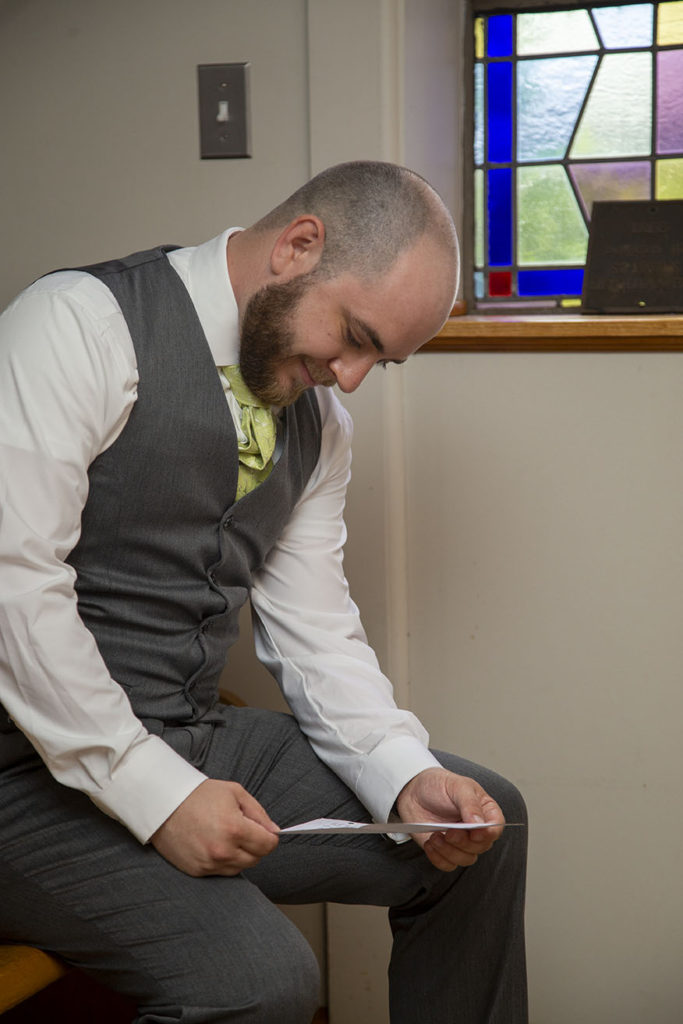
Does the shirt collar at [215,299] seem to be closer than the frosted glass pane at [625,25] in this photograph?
Yes

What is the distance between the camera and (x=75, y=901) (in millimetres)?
1118

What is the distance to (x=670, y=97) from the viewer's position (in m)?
1.85

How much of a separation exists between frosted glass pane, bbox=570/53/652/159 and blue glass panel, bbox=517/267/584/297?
205mm

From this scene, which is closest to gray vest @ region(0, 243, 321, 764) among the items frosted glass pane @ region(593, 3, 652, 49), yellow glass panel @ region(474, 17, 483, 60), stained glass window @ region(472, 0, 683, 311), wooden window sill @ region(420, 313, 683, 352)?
wooden window sill @ region(420, 313, 683, 352)

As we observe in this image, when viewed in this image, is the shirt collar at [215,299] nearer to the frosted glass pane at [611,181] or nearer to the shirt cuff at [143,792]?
the shirt cuff at [143,792]

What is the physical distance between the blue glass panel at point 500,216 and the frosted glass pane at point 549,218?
0.02 meters

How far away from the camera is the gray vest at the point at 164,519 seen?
1197mm

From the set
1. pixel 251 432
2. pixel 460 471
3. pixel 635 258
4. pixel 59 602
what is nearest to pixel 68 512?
pixel 59 602

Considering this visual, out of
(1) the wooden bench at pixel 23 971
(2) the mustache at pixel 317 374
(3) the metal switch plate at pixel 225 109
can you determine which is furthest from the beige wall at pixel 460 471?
(1) the wooden bench at pixel 23 971

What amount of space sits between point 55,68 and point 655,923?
1.72 m

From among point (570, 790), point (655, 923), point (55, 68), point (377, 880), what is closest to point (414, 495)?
point (570, 790)

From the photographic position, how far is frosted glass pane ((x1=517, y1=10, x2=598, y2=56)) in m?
1.87

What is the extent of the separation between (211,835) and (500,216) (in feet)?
4.11

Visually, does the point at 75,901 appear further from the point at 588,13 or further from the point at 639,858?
the point at 588,13
